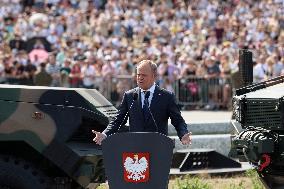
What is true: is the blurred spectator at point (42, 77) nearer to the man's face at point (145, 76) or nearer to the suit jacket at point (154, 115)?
the suit jacket at point (154, 115)

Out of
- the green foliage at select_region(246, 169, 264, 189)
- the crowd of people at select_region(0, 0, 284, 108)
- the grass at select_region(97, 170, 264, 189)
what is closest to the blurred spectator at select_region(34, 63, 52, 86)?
the crowd of people at select_region(0, 0, 284, 108)

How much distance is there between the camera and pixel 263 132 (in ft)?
33.5

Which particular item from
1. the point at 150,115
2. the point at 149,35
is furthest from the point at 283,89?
the point at 149,35

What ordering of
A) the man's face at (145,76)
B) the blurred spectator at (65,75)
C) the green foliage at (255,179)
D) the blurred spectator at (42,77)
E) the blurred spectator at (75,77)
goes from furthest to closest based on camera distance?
the blurred spectator at (75,77) < the blurred spectator at (65,75) < the blurred spectator at (42,77) < the green foliage at (255,179) < the man's face at (145,76)

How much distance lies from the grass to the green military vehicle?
4.64 feet

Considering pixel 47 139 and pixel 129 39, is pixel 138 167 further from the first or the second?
pixel 129 39

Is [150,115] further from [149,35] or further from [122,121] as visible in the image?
[149,35]

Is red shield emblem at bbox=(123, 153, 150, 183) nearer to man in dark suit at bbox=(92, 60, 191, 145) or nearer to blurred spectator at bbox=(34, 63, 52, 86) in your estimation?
man in dark suit at bbox=(92, 60, 191, 145)

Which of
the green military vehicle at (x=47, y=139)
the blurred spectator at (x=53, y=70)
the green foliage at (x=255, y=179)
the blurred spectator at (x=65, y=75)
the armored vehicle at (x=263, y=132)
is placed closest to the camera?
the green military vehicle at (x=47, y=139)

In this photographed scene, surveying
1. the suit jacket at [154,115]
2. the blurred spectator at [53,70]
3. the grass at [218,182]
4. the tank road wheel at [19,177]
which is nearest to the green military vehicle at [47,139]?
the tank road wheel at [19,177]

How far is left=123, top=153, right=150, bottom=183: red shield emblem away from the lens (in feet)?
26.6

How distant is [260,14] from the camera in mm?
31781

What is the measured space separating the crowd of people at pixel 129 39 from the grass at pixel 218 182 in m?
9.55

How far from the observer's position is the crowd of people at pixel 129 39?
2484 cm
